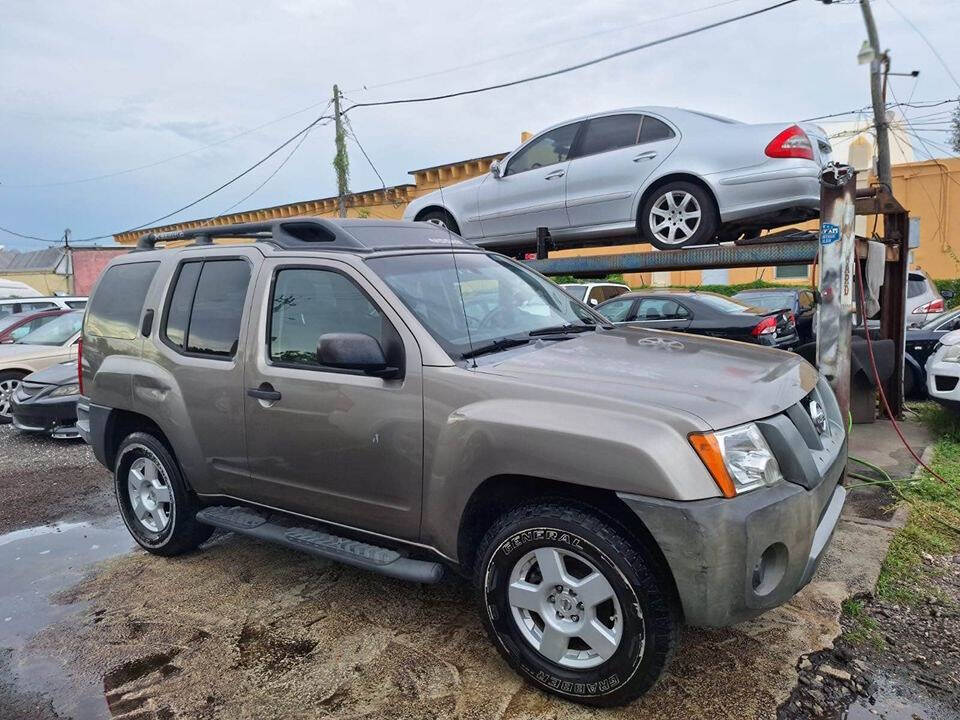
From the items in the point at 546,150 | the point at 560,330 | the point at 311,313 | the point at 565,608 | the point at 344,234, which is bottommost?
the point at 565,608

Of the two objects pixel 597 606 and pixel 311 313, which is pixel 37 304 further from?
pixel 597 606

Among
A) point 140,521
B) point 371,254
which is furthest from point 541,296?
point 140,521

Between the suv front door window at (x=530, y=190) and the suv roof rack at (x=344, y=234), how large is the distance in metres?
2.71

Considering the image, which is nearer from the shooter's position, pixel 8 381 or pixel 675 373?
pixel 675 373

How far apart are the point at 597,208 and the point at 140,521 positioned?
177 inches

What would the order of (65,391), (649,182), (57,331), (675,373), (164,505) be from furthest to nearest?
(57,331) → (65,391) → (649,182) → (164,505) → (675,373)

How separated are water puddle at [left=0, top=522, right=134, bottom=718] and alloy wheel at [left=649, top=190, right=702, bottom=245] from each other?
15.6 feet

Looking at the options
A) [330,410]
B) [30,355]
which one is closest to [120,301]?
[330,410]

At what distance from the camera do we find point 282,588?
3967 mm

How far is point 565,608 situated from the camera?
2.76m

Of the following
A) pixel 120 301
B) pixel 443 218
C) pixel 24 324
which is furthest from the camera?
pixel 24 324

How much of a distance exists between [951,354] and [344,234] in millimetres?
5376

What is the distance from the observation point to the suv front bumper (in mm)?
2422

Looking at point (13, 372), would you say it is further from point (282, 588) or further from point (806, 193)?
point (806, 193)
